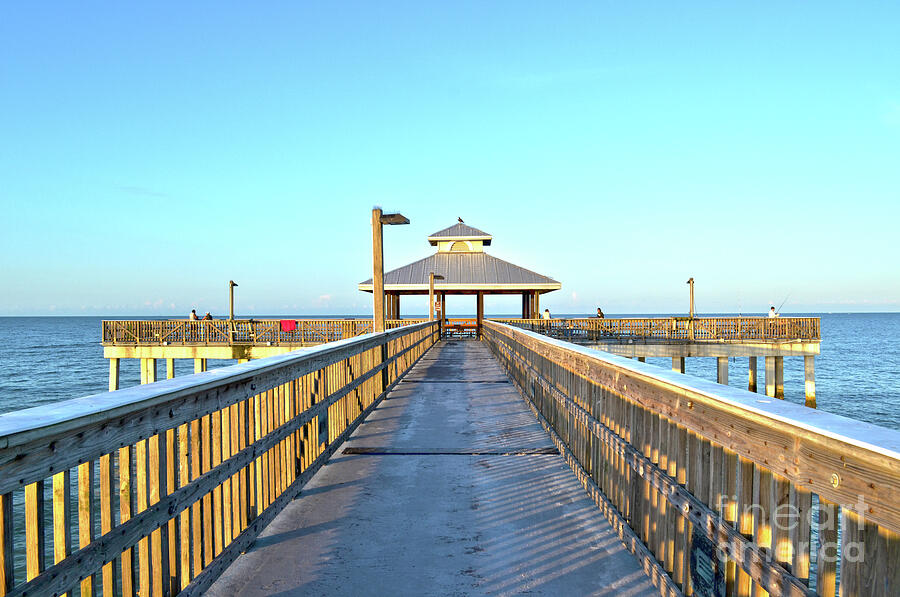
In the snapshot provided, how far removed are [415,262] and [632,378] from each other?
2996cm


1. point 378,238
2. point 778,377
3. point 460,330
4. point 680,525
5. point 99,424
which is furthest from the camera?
point 460,330

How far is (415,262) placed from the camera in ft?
109

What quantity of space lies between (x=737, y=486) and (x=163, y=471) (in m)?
2.62

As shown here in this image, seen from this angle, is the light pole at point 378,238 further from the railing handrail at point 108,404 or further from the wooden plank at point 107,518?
the wooden plank at point 107,518

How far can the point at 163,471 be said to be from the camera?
105 inches

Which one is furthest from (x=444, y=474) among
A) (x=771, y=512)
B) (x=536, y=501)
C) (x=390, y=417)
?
(x=771, y=512)

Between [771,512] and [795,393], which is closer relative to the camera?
[771,512]

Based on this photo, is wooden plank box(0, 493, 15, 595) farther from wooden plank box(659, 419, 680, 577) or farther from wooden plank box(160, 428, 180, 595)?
wooden plank box(659, 419, 680, 577)

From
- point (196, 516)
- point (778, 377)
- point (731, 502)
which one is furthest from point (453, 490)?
point (778, 377)

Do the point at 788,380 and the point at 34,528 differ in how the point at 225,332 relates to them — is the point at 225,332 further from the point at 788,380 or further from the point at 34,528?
the point at 788,380

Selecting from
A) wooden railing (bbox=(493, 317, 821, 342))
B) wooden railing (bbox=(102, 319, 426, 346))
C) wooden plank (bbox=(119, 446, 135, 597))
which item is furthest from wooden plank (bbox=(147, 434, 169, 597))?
wooden railing (bbox=(102, 319, 426, 346))

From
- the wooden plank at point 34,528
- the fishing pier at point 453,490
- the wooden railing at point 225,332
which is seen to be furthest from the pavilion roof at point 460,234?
the wooden plank at point 34,528

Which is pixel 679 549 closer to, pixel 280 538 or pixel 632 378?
pixel 632 378

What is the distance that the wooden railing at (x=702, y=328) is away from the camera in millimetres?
27281
